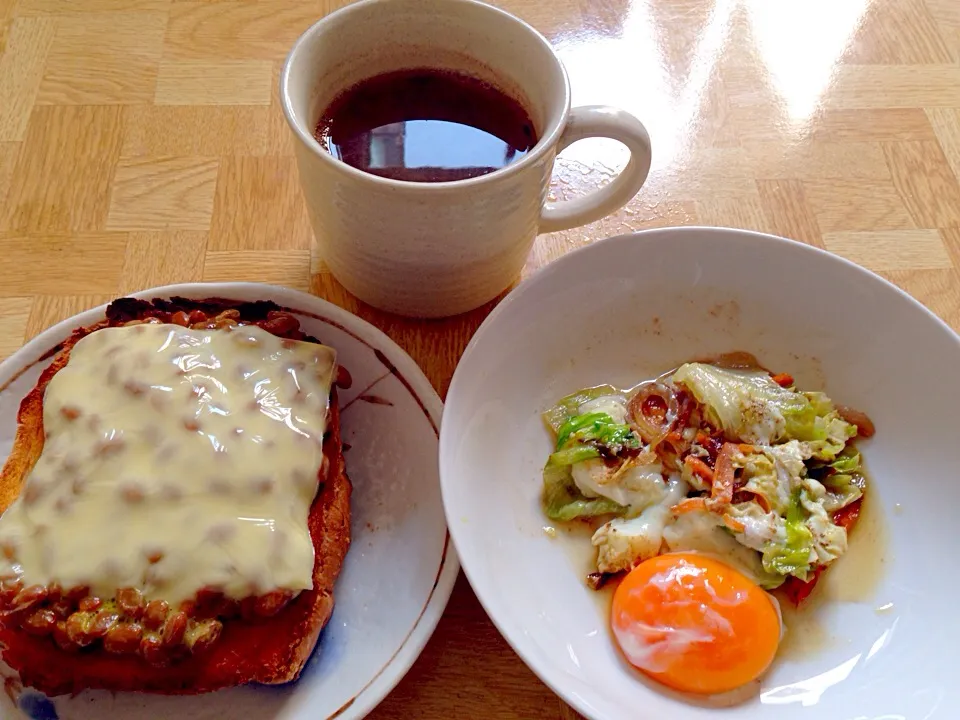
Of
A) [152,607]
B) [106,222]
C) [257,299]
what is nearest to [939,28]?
[257,299]

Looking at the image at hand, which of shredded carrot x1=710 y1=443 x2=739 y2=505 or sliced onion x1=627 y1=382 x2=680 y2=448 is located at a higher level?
shredded carrot x1=710 y1=443 x2=739 y2=505

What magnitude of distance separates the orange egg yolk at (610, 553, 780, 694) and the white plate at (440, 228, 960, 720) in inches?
1.5

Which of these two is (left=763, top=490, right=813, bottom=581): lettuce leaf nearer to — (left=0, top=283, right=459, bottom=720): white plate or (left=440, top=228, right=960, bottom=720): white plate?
(left=440, top=228, right=960, bottom=720): white plate

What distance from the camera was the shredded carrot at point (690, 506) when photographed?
1.43 metres

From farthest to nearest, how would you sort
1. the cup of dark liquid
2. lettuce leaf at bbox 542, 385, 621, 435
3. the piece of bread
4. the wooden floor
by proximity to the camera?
the wooden floor → lettuce leaf at bbox 542, 385, 621, 435 → the cup of dark liquid → the piece of bread

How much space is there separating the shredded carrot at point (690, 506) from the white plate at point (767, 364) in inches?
7.9

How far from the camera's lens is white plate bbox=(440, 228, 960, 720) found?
4.28 ft

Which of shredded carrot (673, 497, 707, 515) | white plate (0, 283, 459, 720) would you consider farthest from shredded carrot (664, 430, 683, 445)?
white plate (0, 283, 459, 720)

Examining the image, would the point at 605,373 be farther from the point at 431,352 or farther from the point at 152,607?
the point at 152,607

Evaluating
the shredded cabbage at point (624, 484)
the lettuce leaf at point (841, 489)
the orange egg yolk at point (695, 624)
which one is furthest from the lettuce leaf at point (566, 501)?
the lettuce leaf at point (841, 489)

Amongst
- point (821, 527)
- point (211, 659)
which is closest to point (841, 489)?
point (821, 527)

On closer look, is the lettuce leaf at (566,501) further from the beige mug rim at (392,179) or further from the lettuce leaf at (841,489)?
the beige mug rim at (392,179)

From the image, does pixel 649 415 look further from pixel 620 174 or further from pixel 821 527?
pixel 620 174

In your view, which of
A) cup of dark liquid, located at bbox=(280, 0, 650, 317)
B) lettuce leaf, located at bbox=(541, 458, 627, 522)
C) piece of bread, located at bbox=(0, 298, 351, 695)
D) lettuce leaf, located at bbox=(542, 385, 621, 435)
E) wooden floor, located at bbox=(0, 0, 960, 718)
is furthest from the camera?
wooden floor, located at bbox=(0, 0, 960, 718)
